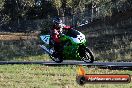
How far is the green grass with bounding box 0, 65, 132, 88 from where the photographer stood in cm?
2325

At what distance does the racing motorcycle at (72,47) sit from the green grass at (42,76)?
1362cm

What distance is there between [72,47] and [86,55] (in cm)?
44

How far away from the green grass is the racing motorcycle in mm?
13616

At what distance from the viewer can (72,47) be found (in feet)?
27.8

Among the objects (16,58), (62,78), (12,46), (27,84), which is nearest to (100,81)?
(27,84)

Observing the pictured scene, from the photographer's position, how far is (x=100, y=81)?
7.91 meters

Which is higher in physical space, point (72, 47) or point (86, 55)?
point (72, 47)

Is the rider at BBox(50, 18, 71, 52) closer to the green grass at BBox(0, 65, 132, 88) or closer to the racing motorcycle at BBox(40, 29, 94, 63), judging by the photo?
the racing motorcycle at BBox(40, 29, 94, 63)

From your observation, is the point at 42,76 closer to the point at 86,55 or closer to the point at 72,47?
the point at 86,55

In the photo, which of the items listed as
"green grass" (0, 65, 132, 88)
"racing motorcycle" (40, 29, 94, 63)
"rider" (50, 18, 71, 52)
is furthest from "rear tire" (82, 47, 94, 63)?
"green grass" (0, 65, 132, 88)

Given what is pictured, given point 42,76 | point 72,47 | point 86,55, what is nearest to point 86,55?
point 86,55

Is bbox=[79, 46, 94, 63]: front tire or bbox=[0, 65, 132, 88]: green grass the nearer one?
bbox=[79, 46, 94, 63]: front tire

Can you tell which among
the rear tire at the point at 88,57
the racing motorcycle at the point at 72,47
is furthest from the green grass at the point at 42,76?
the rear tire at the point at 88,57

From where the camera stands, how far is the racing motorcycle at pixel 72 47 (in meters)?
8.32
